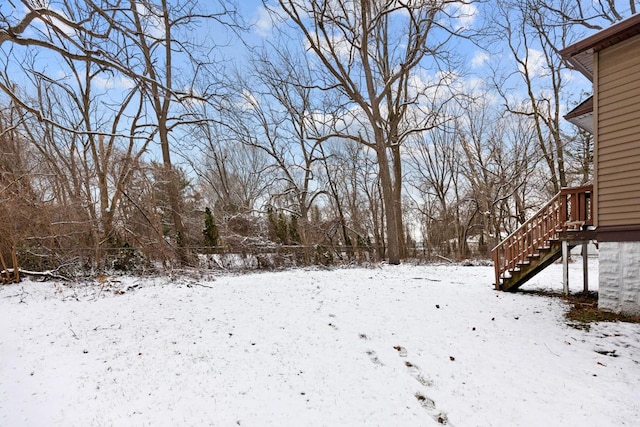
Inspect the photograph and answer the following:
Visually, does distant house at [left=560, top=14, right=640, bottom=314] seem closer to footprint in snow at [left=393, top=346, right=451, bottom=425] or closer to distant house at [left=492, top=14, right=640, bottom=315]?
distant house at [left=492, top=14, right=640, bottom=315]

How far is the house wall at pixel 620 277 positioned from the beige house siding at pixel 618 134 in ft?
1.36

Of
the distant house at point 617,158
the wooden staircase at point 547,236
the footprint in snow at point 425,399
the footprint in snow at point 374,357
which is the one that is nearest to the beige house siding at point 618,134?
the distant house at point 617,158

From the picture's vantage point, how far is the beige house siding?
516 cm

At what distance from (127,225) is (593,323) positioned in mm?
11409

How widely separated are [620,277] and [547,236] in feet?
5.48

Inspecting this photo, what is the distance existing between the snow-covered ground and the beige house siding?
1.90 m

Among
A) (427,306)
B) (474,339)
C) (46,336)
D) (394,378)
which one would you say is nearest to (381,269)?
(427,306)

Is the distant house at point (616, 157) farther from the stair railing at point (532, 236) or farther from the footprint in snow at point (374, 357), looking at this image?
the footprint in snow at point (374, 357)

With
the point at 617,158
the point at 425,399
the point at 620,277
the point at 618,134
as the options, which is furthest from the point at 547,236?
the point at 425,399

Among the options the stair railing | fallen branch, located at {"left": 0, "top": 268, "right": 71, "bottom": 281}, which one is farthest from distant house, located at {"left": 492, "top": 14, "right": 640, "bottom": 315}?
fallen branch, located at {"left": 0, "top": 268, "right": 71, "bottom": 281}

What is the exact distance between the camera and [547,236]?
22.8 feet

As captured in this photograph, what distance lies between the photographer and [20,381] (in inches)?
143

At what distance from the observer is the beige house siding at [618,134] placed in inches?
203

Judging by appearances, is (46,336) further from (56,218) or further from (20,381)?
(56,218)
